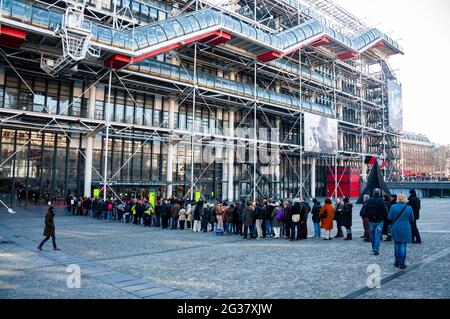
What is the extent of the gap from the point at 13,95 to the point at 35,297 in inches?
829

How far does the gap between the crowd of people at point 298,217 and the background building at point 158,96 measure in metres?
7.79

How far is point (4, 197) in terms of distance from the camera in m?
21.5

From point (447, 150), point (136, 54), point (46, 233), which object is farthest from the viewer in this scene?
point (447, 150)

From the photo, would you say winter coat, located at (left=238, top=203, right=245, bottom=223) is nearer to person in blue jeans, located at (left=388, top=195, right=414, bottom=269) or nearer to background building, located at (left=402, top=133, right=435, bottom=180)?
person in blue jeans, located at (left=388, top=195, right=414, bottom=269)

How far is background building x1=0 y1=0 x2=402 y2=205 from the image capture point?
21.0 meters

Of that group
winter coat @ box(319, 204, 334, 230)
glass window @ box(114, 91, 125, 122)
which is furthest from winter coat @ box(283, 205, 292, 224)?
glass window @ box(114, 91, 125, 122)

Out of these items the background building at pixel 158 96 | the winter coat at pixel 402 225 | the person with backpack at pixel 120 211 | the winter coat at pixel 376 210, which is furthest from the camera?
the background building at pixel 158 96

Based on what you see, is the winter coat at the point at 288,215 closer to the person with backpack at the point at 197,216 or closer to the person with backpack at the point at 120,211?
the person with backpack at the point at 197,216

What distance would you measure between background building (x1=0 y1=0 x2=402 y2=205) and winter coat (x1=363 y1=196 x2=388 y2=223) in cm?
1674

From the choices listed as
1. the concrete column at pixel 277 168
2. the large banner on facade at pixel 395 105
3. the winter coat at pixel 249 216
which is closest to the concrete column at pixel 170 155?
the concrete column at pixel 277 168

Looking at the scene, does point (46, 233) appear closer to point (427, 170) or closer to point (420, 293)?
point (420, 293)

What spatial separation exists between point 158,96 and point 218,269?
23.5 m

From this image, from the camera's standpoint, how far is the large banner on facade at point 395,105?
47.1 meters
